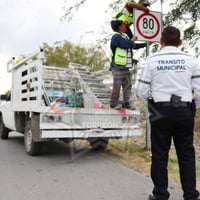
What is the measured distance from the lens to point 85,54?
31.9 meters

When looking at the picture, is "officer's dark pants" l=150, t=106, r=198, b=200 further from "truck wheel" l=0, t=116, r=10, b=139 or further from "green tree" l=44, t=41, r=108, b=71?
"green tree" l=44, t=41, r=108, b=71

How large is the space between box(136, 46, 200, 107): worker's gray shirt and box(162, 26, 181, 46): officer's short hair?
0.07 metres

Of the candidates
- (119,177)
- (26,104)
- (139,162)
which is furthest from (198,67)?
(26,104)

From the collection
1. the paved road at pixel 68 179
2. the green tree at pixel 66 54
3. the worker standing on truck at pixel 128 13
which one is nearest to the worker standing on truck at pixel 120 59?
the worker standing on truck at pixel 128 13

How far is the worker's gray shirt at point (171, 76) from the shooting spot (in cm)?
347

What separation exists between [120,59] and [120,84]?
0.53 m

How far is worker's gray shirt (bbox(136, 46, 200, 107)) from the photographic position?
347cm

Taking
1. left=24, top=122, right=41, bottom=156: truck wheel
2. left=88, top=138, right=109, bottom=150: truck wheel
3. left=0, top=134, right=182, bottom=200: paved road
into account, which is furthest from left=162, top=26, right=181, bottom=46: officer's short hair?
left=88, top=138, right=109, bottom=150: truck wheel

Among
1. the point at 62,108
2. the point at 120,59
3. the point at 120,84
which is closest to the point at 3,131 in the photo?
the point at 62,108

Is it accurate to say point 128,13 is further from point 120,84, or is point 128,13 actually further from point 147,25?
point 120,84

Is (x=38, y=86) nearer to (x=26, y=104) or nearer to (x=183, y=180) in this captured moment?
(x=26, y=104)

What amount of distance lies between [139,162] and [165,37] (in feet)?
10.2

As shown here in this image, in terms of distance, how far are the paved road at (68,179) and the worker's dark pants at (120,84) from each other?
132 centimetres

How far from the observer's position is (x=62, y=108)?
6234mm
